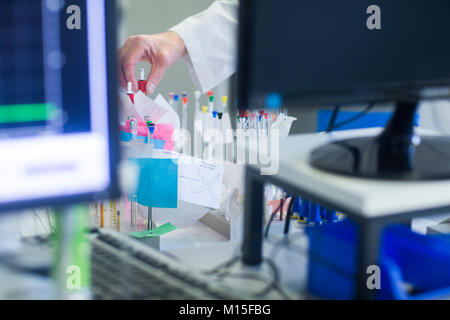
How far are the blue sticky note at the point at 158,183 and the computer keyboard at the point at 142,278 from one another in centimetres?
40

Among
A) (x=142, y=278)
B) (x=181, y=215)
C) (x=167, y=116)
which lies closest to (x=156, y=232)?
(x=181, y=215)

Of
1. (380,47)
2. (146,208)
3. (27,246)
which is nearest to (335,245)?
(380,47)

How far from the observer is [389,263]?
572 mm

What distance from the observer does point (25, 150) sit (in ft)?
1.54

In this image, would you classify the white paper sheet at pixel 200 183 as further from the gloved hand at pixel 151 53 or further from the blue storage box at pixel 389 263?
the blue storage box at pixel 389 263

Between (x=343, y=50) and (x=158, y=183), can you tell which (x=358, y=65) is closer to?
(x=343, y=50)

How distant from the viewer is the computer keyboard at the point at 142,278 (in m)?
0.51

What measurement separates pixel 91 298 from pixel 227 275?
8.5 inches

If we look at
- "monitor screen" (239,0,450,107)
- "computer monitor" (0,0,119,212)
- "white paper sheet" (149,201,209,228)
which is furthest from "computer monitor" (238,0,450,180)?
"white paper sheet" (149,201,209,228)

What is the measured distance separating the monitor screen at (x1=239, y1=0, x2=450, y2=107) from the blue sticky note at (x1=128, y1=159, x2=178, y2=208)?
0.46 meters

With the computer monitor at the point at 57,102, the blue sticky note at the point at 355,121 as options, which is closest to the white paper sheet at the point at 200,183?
the blue sticky note at the point at 355,121

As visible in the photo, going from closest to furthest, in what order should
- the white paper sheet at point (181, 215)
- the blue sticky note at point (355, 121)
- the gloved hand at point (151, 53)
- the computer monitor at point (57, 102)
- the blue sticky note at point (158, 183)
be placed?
1. the computer monitor at point (57, 102)
2. the gloved hand at point (151, 53)
3. the blue sticky note at point (158, 183)
4. the white paper sheet at point (181, 215)
5. the blue sticky note at point (355, 121)
